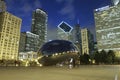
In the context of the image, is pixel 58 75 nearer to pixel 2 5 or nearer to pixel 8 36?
pixel 8 36

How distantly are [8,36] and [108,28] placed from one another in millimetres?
99709

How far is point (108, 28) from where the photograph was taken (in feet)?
517

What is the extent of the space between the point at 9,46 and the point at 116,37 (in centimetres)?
10313

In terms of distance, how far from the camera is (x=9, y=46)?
471 feet

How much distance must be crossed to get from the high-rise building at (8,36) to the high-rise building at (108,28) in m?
85.3

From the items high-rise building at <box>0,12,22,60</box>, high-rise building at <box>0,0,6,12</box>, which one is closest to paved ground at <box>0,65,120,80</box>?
high-rise building at <box>0,12,22,60</box>

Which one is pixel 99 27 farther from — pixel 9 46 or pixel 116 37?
pixel 9 46

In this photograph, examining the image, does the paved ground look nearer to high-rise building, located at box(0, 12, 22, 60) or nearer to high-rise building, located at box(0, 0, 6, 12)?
high-rise building, located at box(0, 12, 22, 60)

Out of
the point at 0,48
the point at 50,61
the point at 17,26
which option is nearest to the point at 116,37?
the point at 17,26

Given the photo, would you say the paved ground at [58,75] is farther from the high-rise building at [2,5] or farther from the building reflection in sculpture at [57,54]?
the high-rise building at [2,5]

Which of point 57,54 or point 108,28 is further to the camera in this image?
point 108,28

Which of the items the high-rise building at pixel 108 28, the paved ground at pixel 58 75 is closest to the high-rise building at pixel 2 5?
the high-rise building at pixel 108 28

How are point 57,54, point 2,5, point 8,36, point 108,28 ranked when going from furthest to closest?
1. point 2,5
2. point 108,28
3. point 8,36
4. point 57,54

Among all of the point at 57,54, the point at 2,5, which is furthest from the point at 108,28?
the point at 2,5
